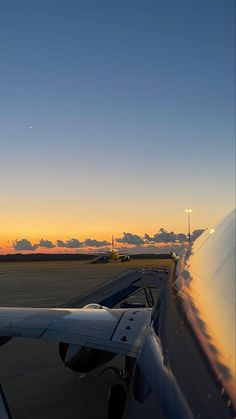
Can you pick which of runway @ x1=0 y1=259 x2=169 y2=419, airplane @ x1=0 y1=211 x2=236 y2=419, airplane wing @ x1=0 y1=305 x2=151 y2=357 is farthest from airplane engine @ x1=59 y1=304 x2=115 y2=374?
airplane @ x1=0 y1=211 x2=236 y2=419

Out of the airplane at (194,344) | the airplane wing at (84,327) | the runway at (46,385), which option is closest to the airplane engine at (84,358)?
the airplane wing at (84,327)

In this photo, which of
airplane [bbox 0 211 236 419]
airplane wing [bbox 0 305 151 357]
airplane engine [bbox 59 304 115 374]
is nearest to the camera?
airplane [bbox 0 211 236 419]

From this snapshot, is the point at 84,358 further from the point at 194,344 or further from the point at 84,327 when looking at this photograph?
the point at 194,344

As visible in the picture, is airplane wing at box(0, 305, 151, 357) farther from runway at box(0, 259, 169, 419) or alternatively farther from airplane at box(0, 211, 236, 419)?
airplane at box(0, 211, 236, 419)

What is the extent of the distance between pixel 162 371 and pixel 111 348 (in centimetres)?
308

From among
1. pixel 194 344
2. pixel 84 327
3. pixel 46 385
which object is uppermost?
pixel 194 344

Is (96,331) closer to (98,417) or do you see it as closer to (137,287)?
(98,417)

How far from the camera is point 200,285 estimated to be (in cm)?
287

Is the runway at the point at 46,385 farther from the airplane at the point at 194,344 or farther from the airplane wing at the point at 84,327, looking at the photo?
the airplane at the point at 194,344

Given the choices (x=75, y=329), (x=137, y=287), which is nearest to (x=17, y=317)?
(x=75, y=329)

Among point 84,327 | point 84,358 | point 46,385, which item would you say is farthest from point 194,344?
point 46,385

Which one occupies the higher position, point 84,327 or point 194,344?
point 194,344

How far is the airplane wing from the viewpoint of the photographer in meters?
5.75

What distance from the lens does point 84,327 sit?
630cm
